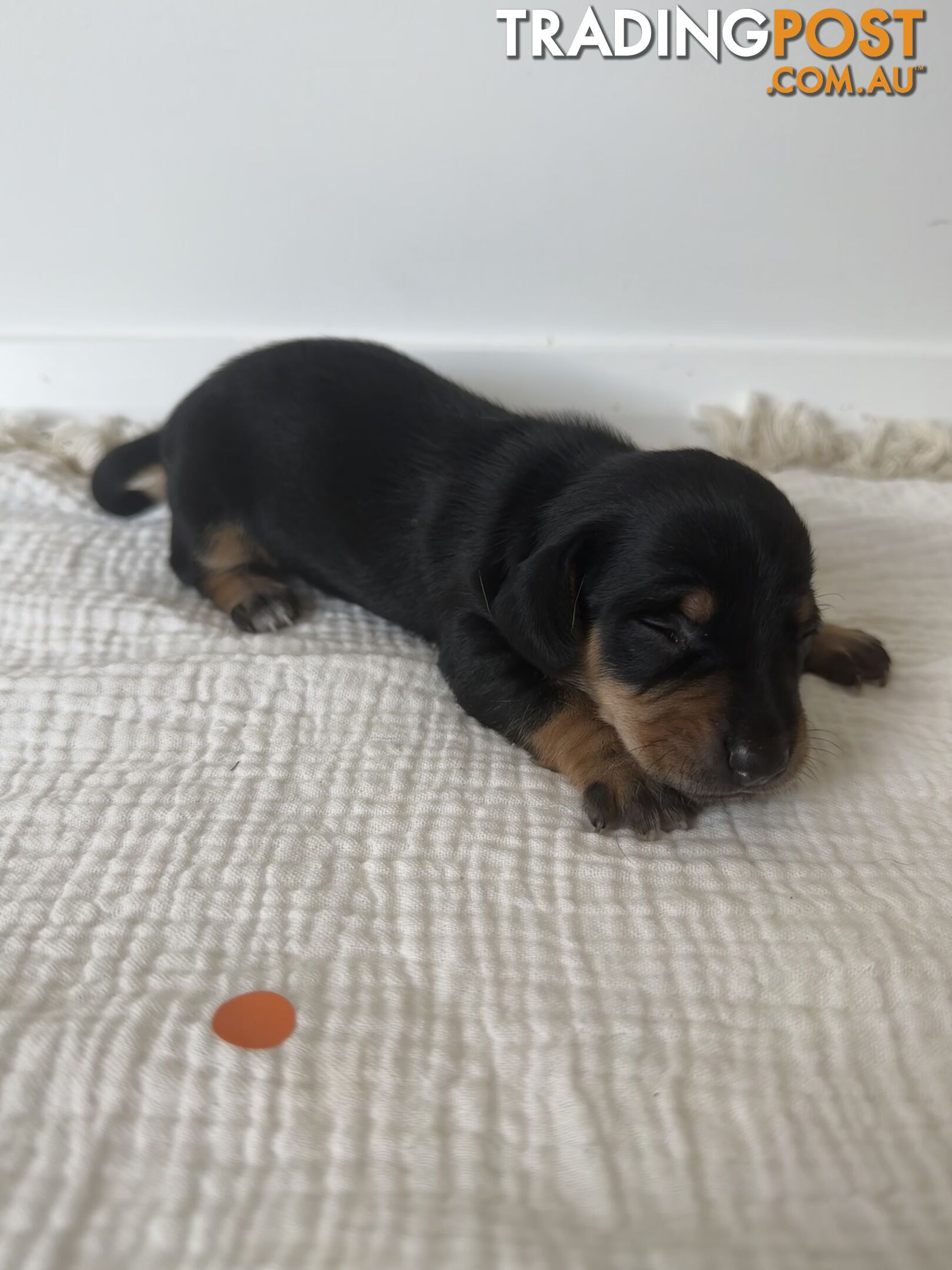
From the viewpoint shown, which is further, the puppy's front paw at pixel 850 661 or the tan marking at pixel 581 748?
the puppy's front paw at pixel 850 661

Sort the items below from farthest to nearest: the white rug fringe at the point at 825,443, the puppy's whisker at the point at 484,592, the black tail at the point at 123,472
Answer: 1. the white rug fringe at the point at 825,443
2. the black tail at the point at 123,472
3. the puppy's whisker at the point at 484,592

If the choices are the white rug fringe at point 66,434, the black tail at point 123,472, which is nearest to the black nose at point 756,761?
the black tail at point 123,472

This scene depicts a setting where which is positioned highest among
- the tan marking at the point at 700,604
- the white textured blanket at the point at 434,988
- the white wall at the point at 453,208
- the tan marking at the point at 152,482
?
the white wall at the point at 453,208

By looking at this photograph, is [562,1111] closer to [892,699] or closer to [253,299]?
[892,699]

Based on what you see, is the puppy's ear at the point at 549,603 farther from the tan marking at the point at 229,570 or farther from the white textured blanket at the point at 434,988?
the tan marking at the point at 229,570

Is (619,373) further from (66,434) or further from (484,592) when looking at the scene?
(66,434)

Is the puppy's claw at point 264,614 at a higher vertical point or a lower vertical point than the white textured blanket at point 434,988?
higher

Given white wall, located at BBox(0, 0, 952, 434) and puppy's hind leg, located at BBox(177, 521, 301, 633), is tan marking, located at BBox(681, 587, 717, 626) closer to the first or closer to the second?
puppy's hind leg, located at BBox(177, 521, 301, 633)

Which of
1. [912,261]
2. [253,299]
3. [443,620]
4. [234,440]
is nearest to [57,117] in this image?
[253,299]
